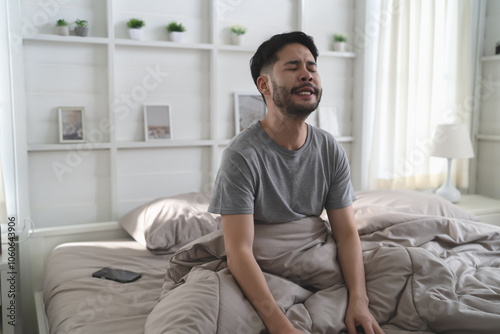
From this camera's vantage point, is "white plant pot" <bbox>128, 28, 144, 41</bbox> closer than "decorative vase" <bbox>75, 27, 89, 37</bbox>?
No

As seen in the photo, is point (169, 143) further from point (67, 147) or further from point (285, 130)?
point (285, 130)

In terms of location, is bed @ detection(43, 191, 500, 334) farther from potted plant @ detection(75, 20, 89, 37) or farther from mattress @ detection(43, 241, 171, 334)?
potted plant @ detection(75, 20, 89, 37)

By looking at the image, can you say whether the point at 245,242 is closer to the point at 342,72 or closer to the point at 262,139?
the point at 262,139

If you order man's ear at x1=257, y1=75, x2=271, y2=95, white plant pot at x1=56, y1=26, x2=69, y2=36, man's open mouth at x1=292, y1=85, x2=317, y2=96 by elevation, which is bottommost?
man's open mouth at x1=292, y1=85, x2=317, y2=96

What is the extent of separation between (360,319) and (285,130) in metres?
0.60

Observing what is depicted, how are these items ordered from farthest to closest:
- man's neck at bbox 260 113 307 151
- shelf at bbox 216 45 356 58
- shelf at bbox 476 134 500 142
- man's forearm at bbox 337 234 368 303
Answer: shelf at bbox 476 134 500 142 < shelf at bbox 216 45 356 58 < man's neck at bbox 260 113 307 151 < man's forearm at bbox 337 234 368 303

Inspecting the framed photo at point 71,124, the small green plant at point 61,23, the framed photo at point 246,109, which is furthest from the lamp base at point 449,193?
the small green plant at point 61,23

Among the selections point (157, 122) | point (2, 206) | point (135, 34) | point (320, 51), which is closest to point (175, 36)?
point (135, 34)

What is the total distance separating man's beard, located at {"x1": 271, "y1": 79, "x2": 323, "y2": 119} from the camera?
1440 mm

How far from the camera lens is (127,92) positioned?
2.57 meters

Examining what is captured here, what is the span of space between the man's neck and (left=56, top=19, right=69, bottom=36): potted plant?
4.47 ft

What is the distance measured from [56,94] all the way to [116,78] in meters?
0.31
